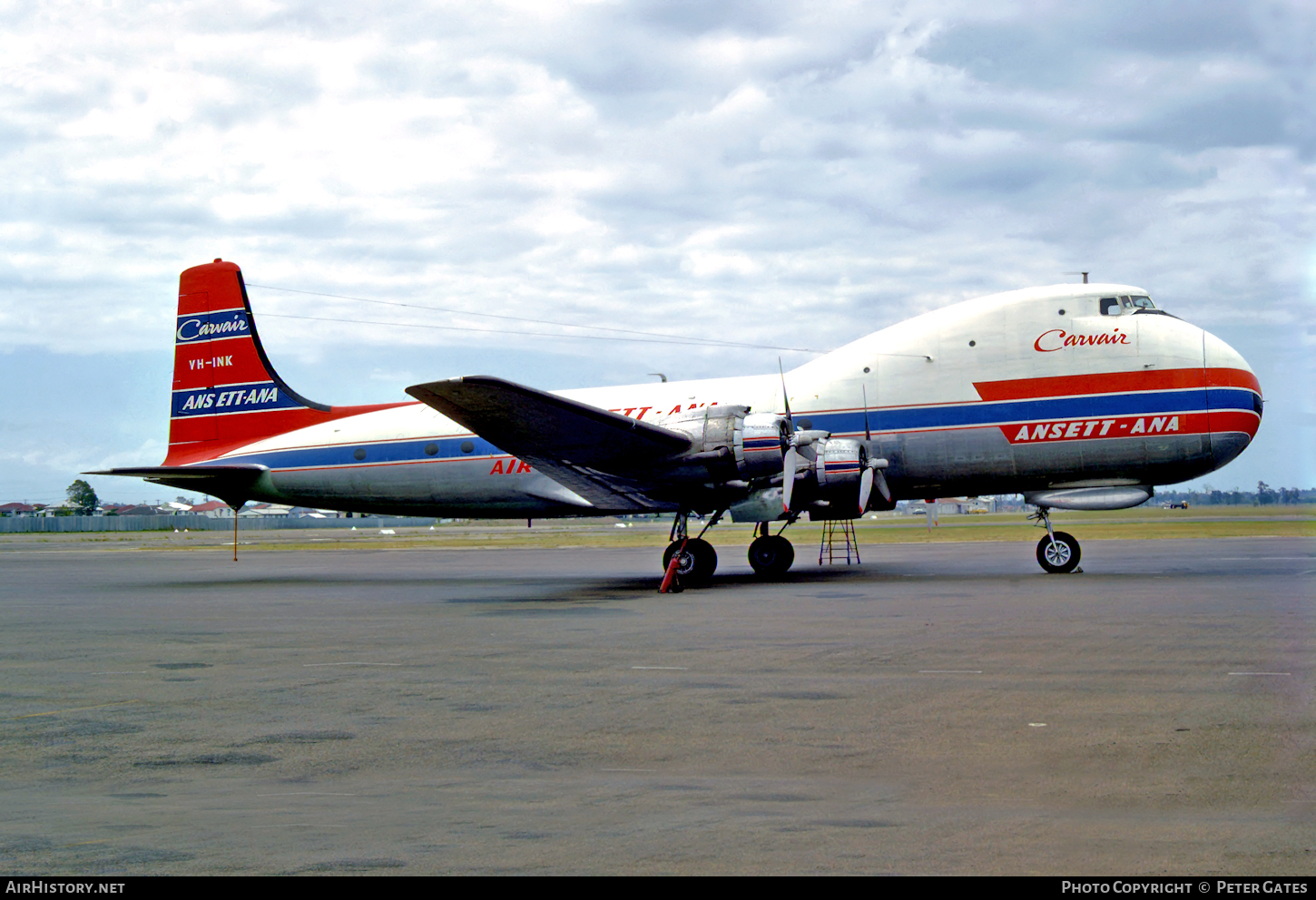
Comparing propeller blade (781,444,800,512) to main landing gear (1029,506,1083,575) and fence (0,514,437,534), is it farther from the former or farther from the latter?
fence (0,514,437,534)

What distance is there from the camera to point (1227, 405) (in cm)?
2062

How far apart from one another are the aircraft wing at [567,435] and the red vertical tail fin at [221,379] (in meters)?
8.01

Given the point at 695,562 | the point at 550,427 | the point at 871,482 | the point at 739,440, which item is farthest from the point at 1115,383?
the point at 550,427

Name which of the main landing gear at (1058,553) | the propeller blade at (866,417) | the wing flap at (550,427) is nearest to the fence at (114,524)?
the wing flap at (550,427)

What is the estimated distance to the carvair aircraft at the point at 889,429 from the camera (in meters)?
20.5

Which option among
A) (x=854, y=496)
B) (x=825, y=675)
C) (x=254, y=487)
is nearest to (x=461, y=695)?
(x=825, y=675)

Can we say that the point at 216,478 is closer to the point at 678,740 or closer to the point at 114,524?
the point at 678,740

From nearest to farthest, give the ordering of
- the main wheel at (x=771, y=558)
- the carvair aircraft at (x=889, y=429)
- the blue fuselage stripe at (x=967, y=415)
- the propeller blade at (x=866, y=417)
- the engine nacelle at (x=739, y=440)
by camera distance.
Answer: the engine nacelle at (x=739, y=440) → the carvair aircraft at (x=889, y=429) → the blue fuselage stripe at (x=967, y=415) → the propeller blade at (x=866, y=417) → the main wheel at (x=771, y=558)

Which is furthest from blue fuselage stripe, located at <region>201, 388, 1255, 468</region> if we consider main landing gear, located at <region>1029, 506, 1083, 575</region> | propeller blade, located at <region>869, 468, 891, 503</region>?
main landing gear, located at <region>1029, 506, 1083, 575</region>

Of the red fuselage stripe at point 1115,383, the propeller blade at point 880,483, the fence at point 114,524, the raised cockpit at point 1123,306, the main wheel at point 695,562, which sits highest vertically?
the raised cockpit at point 1123,306

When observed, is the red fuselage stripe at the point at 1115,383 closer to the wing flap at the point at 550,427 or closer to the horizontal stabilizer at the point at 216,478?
the wing flap at the point at 550,427

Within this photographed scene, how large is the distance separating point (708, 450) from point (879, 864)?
16.2 m

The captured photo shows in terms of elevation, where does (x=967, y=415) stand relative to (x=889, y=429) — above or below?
above

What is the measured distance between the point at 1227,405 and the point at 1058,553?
14.1 ft
